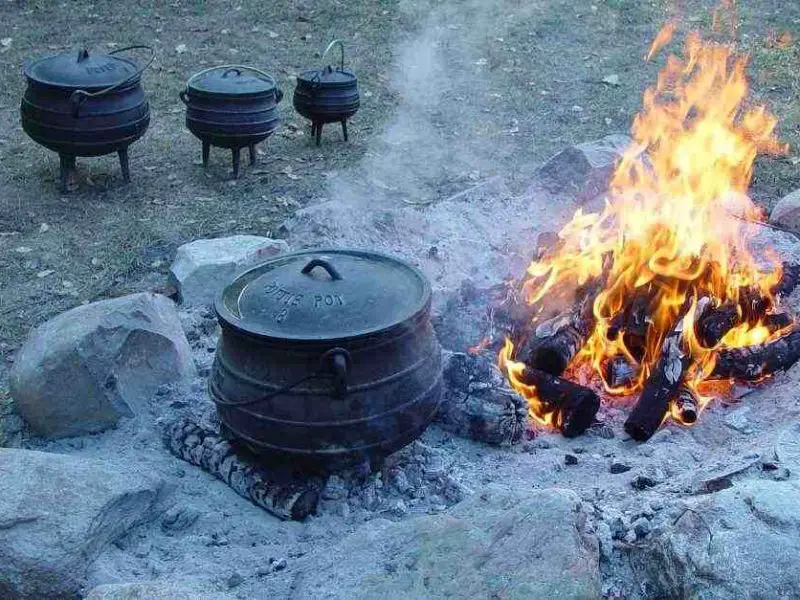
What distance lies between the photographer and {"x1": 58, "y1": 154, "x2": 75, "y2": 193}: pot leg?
6.66 m

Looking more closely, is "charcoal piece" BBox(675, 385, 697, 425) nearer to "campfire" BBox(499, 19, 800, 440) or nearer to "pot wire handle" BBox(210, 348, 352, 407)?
"campfire" BBox(499, 19, 800, 440)

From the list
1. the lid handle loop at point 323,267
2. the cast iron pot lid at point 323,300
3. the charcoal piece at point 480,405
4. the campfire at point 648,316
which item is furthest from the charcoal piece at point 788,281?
the lid handle loop at point 323,267

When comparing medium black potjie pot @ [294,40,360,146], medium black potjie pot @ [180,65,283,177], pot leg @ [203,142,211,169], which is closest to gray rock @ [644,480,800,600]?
medium black potjie pot @ [180,65,283,177]

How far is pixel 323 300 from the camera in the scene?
3.04 meters

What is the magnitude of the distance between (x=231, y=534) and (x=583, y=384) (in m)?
1.87

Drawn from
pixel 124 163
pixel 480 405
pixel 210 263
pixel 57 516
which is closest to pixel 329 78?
pixel 124 163

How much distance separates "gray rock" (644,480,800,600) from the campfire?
105 cm

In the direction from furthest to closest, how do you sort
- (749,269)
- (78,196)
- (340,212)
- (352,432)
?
(78,196) → (340,212) → (749,269) → (352,432)

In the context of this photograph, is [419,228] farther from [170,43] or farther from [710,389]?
[170,43]

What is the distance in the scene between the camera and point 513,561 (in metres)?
2.60

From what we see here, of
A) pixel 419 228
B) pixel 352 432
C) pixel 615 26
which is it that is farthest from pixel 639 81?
pixel 352 432

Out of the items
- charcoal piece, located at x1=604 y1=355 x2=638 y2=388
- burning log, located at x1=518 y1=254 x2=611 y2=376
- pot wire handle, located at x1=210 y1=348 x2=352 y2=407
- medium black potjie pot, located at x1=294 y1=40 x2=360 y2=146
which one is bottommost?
medium black potjie pot, located at x1=294 y1=40 x2=360 y2=146

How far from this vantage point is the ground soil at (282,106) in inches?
233

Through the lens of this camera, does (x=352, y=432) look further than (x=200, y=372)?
No
